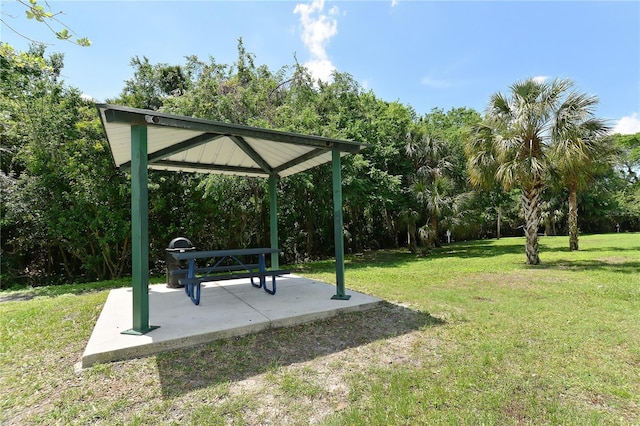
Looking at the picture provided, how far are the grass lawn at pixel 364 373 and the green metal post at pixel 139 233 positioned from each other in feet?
1.98

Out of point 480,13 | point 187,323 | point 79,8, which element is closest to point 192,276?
point 187,323

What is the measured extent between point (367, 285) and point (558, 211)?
2679 centimetres

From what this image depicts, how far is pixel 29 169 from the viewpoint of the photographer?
8734 mm

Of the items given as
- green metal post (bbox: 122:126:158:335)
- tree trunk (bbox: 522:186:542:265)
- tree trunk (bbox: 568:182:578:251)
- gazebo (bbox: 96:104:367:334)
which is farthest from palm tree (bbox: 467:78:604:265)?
green metal post (bbox: 122:126:158:335)

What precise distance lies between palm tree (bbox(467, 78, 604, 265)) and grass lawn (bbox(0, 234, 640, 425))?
5003 mm

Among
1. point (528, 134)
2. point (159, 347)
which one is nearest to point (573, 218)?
point (528, 134)

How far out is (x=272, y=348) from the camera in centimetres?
340

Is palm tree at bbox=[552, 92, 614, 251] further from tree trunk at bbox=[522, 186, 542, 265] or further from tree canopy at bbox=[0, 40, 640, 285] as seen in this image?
tree trunk at bbox=[522, 186, 542, 265]

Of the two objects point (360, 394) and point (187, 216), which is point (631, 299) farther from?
point (187, 216)

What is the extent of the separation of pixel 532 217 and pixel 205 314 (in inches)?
383

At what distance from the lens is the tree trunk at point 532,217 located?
9.53 meters

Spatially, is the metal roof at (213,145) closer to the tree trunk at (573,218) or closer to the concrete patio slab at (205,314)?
the concrete patio slab at (205,314)

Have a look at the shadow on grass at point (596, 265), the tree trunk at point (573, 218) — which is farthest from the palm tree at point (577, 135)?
the tree trunk at point (573, 218)

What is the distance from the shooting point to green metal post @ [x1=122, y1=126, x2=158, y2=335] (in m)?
3.51
